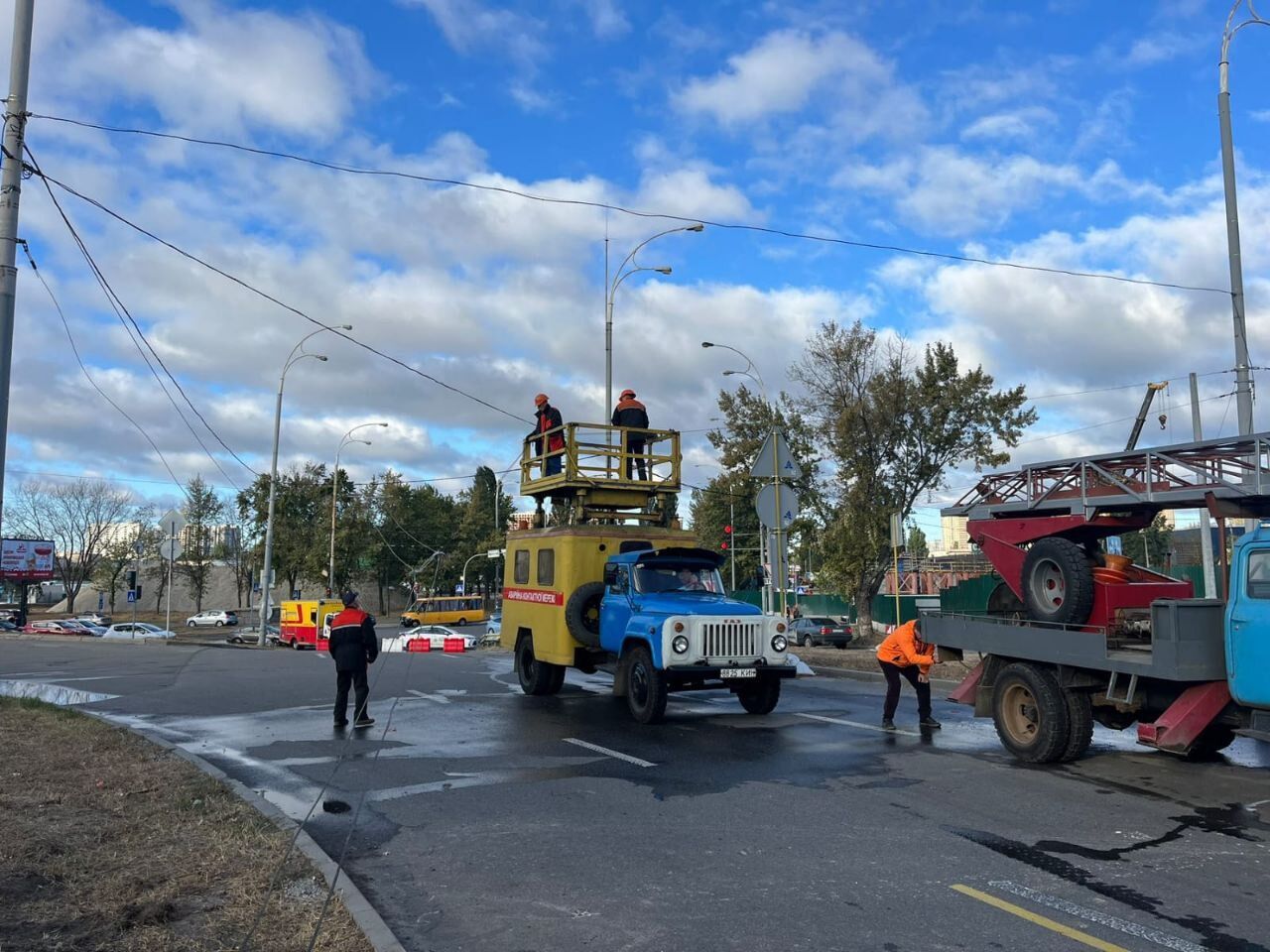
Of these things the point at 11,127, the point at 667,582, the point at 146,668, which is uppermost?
the point at 11,127

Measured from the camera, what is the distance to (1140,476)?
9.00m

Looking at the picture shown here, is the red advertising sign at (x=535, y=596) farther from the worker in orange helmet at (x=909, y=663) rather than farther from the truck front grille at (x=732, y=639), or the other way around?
the worker in orange helmet at (x=909, y=663)

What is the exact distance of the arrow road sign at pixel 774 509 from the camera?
16.8 metres

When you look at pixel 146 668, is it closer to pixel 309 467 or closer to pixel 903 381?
pixel 903 381

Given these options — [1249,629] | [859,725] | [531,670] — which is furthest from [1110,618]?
[531,670]

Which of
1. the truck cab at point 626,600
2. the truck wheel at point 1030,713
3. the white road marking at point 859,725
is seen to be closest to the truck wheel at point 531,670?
the truck cab at point 626,600

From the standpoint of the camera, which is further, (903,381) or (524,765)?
(903,381)

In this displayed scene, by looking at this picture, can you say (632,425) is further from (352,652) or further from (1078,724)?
(1078,724)

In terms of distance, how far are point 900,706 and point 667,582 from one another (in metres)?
3.66

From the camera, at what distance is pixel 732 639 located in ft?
39.7

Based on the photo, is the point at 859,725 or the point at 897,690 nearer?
the point at 897,690

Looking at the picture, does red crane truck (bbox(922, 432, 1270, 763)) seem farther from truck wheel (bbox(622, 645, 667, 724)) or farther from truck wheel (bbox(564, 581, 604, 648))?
truck wheel (bbox(564, 581, 604, 648))

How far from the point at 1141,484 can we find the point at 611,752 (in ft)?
18.6

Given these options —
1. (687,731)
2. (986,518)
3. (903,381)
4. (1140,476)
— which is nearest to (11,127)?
(687,731)
